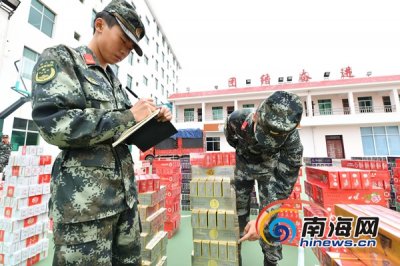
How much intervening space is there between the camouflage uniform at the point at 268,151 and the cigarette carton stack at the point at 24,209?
2503mm

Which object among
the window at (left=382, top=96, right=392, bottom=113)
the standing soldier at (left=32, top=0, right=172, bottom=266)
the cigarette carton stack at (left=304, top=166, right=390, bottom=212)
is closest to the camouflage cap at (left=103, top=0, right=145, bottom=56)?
the standing soldier at (left=32, top=0, right=172, bottom=266)

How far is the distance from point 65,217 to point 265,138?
53.1 inches

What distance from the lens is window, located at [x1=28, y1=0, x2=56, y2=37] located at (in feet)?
22.4

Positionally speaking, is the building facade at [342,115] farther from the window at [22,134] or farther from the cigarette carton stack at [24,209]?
the cigarette carton stack at [24,209]

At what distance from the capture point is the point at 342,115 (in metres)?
13.0

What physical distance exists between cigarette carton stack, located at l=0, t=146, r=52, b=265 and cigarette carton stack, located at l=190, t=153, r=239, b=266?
198 centimetres

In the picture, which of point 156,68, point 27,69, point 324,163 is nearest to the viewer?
point 27,69

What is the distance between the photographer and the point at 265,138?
155 centimetres

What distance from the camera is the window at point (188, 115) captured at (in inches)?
643

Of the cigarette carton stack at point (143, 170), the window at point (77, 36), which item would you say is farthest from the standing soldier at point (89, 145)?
the window at point (77, 36)

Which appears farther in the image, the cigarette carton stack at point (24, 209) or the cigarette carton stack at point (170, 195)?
the cigarette carton stack at point (170, 195)

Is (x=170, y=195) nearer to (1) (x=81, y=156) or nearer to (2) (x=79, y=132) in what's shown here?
(1) (x=81, y=156)

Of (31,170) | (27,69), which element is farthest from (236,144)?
(27,69)

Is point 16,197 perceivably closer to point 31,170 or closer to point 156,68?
point 31,170
